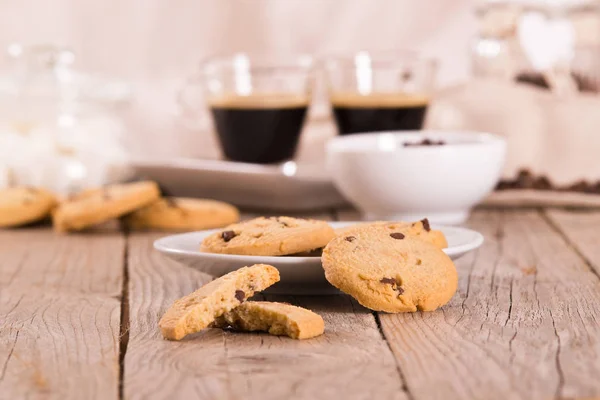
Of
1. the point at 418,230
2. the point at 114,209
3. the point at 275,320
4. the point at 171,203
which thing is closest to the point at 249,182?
the point at 171,203

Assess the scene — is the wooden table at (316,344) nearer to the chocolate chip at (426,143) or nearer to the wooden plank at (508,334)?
the wooden plank at (508,334)

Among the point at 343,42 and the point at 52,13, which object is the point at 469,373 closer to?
the point at 343,42

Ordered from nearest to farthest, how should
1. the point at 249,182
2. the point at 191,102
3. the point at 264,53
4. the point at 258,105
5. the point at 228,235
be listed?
1. the point at 228,235
2. the point at 249,182
3. the point at 258,105
4. the point at 191,102
5. the point at 264,53

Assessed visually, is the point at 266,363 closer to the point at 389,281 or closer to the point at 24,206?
the point at 389,281

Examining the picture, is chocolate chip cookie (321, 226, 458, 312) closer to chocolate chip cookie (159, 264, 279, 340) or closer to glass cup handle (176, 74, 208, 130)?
chocolate chip cookie (159, 264, 279, 340)

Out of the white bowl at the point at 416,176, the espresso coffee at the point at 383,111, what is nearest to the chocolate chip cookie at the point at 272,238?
the white bowl at the point at 416,176

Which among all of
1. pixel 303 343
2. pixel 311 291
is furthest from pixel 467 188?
pixel 303 343
